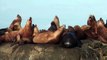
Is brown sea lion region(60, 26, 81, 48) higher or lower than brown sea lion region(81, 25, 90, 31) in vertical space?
lower

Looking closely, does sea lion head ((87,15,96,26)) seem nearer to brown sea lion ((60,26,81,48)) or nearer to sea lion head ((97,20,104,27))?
sea lion head ((97,20,104,27))

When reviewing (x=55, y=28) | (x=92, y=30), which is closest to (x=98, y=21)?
(x=92, y=30)

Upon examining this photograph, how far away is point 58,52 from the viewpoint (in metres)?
18.0

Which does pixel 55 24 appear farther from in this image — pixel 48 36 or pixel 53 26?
pixel 48 36

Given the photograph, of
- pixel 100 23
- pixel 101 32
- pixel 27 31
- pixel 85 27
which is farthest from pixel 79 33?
pixel 27 31

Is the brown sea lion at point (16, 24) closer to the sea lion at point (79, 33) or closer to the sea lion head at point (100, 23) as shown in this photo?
the sea lion at point (79, 33)

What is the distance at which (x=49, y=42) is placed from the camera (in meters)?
18.8

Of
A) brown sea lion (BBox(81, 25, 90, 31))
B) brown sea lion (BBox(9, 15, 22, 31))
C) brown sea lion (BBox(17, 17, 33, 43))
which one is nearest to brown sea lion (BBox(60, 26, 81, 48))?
brown sea lion (BBox(81, 25, 90, 31))

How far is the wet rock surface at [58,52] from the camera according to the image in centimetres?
1794

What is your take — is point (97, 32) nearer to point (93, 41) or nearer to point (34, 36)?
point (93, 41)

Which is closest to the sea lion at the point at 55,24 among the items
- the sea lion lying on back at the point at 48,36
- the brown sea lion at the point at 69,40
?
the sea lion lying on back at the point at 48,36

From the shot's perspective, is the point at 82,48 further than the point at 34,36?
No

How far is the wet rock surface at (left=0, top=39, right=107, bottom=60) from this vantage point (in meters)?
17.9

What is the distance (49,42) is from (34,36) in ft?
3.28
